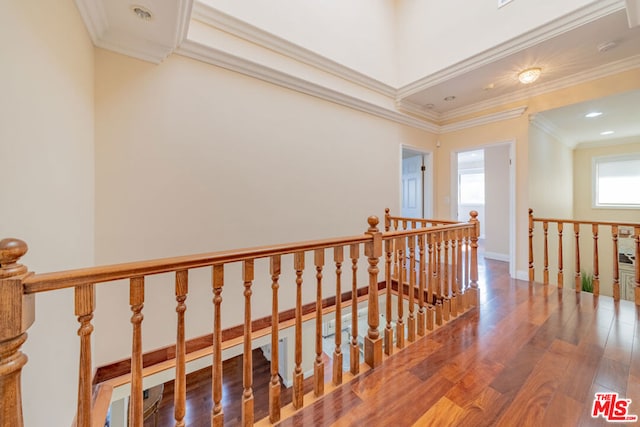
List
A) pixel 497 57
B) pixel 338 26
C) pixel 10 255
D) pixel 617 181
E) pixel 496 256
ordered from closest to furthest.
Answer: pixel 10 255
pixel 497 57
pixel 338 26
pixel 496 256
pixel 617 181

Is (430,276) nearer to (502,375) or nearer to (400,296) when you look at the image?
(400,296)

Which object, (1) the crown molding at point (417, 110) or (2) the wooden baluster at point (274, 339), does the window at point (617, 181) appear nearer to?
(1) the crown molding at point (417, 110)

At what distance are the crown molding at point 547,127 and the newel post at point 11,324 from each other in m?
4.96

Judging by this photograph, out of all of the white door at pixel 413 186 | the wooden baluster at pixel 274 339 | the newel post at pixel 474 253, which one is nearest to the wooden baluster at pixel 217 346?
the wooden baluster at pixel 274 339

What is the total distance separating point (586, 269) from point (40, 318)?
8.22 m

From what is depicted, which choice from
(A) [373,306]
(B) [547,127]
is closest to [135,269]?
(A) [373,306]

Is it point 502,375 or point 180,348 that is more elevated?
point 180,348

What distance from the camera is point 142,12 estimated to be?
5.55 feet

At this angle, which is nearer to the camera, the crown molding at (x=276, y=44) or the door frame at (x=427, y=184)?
the crown molding at (x=276, y=44)

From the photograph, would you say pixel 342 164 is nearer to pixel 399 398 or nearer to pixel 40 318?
pixel 399 398

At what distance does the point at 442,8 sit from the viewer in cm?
336

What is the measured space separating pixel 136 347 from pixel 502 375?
6.75 ft

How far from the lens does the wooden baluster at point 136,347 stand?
35.9 inches

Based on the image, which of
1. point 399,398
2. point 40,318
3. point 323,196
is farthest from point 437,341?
point 40,318
